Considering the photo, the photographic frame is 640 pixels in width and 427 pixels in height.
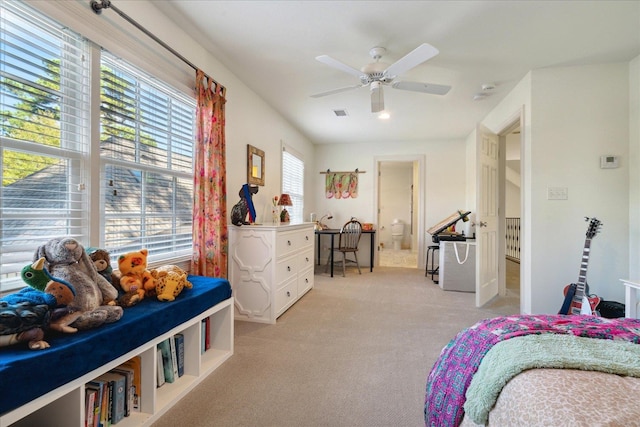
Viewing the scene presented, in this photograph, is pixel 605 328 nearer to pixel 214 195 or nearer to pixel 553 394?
pixel 553 394

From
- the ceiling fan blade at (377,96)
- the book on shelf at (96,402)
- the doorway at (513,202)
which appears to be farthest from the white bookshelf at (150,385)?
the doorway at (513,202)

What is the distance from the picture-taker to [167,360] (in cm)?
170

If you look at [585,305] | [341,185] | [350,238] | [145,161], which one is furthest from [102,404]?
[341,185]

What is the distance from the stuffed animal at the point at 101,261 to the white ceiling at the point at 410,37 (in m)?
1.71

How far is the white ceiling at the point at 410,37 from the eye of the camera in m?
1.92

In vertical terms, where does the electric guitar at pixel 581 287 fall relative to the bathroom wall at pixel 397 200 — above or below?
below

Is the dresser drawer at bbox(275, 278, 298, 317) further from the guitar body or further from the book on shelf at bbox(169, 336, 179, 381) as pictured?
the guitar body

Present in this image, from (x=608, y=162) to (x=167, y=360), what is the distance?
3.99 metres

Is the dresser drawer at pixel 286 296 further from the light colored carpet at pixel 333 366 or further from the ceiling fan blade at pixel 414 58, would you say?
the ceiling fan blade at pixel 414 58

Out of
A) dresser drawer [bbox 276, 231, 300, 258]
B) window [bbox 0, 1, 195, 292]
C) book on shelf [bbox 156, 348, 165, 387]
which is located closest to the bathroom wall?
dresser drawer [bbox 276, 231, 300, 258]

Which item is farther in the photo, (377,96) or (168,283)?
(377,96)

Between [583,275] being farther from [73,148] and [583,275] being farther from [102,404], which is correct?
[73,148]

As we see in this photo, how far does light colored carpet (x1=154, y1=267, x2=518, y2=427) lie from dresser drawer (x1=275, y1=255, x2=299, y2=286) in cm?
38

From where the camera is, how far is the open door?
3.28 meters
